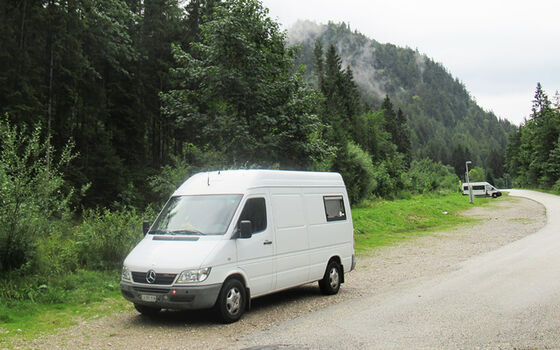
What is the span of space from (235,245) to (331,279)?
333 cm

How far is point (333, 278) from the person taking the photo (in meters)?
10.7

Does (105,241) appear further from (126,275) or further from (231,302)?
(231,302)

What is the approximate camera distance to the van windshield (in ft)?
27.5

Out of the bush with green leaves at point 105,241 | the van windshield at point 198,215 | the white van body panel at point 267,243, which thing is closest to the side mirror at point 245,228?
the white van body panel at point 267,243

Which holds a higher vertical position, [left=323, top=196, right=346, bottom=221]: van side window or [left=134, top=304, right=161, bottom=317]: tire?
[left=323, top=196, right=346, bottom=221]: van side window

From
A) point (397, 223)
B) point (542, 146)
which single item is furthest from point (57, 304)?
point (542, 146)

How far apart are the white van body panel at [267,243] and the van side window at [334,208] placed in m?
0.04

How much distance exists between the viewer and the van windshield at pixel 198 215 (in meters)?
8.38

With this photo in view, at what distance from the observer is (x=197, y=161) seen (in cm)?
1694

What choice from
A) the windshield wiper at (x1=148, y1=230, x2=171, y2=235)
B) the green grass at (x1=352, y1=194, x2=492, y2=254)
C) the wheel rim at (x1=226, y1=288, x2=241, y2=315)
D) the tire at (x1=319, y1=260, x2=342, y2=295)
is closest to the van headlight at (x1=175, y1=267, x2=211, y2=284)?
the wheel rim at (x1=226, y1=288, x2=241, y2=315)

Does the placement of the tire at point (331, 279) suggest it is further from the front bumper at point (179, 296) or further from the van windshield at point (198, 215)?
the front bumper at point (179, 296)

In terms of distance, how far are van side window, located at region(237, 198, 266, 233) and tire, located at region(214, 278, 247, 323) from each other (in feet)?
3.62

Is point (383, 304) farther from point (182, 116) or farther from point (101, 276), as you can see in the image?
point (182, 116)

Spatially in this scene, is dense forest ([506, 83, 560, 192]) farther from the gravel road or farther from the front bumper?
the front bumper
